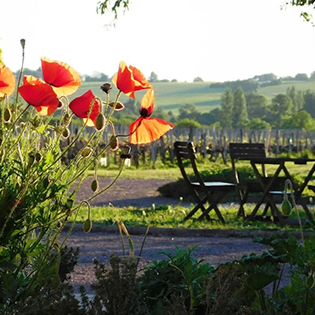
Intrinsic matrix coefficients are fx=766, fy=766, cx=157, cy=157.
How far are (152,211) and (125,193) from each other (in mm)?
3952

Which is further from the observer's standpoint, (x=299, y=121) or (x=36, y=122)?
(x=299, y=121)

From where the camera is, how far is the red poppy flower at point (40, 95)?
6.54 ft

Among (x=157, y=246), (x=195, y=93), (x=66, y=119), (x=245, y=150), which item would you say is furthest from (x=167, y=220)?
(x=195, y=93)

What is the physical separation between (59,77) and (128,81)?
19cm

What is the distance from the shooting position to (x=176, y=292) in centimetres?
256

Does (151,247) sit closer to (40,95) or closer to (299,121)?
(40,95)

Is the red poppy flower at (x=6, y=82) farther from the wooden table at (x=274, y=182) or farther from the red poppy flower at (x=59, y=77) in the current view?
the wooden table at (x=274, y=182)

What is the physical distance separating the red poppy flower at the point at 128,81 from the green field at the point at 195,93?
347ft

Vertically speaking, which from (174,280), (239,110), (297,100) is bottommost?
(239,110)

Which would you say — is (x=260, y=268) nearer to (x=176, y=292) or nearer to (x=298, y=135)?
(x=176, y=292)

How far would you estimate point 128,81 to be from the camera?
2131 millimetres

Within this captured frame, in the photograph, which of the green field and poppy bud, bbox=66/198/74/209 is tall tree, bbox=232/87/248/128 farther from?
poppy bud, bbox=66/198/74/209

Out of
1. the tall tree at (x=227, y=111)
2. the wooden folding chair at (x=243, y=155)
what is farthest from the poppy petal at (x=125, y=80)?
the tall tree at (x=227, y=111)

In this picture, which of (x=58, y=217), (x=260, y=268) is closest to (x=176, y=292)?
(x=260, y=268)
